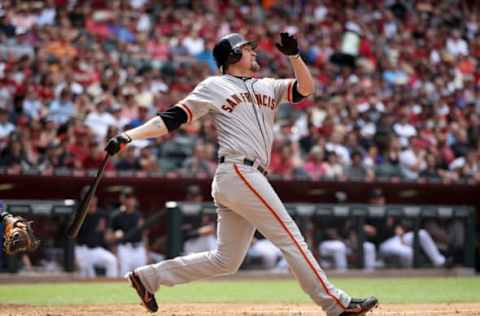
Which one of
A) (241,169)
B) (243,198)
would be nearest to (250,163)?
(241,169)

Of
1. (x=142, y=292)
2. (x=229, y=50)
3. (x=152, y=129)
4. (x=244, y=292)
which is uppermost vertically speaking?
(x=229, y=50)

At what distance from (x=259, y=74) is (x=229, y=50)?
989cm

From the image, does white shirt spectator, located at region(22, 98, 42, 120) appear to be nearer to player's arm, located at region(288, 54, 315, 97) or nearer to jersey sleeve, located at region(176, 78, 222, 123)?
jersey sleeve, located at region(176, 78, 222, 123)

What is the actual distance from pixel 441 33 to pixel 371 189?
7192mm

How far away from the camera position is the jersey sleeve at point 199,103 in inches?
245

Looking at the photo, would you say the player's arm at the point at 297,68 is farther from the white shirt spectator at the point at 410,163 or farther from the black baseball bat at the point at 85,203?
the white shirt spectator at the point at 410,163

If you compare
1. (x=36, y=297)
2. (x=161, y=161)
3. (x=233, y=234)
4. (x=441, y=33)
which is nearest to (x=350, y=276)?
(x=161, y=161)

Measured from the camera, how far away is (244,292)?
33.4 feet

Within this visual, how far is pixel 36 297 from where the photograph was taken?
9.30 meters

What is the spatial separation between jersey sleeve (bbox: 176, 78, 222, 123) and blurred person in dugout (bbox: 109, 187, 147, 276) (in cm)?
635

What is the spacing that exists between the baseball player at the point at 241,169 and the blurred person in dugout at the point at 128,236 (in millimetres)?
5760

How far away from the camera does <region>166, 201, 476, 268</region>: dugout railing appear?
41.1 ft

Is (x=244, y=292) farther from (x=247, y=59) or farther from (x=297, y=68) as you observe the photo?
(x=297, y=68)

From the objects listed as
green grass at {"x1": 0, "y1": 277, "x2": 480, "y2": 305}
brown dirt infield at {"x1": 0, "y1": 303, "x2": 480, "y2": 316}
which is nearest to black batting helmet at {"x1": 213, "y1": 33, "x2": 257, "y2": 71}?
brown dirt infield at {"x1": 0, "y1": 303, "x2": 480, "y2": 316}
